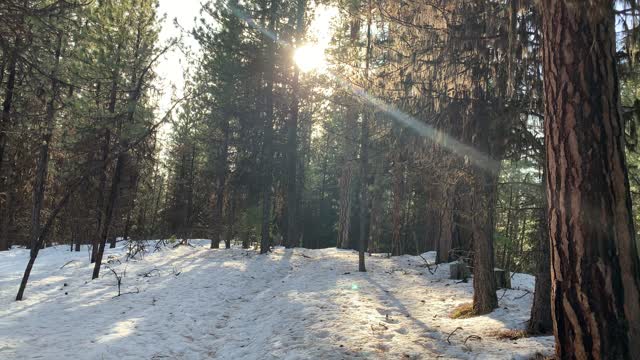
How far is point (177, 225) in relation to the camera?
29422 mm

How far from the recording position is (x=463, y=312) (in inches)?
303

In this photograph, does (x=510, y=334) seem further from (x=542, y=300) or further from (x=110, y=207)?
(x=110, y=207)

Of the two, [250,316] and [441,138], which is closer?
[441,138]

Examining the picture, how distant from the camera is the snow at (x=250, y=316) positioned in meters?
5.76

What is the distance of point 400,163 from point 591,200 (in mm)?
7020

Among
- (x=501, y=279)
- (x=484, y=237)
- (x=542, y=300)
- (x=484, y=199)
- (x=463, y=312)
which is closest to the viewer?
(x=542, y=300)

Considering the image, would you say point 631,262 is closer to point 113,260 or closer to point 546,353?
point 546,353

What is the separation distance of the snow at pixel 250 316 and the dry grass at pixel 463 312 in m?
0.20

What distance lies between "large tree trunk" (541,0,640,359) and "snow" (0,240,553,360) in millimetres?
1912

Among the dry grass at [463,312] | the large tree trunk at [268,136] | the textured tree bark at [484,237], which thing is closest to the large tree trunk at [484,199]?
the textured tree bark at [484,237]

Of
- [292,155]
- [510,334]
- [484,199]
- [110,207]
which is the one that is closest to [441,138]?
[484,199]

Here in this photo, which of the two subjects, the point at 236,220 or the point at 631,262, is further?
the point at 236,220

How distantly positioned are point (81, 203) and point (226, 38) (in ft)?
31.5

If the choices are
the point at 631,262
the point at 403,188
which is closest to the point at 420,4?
the point at 631,262
